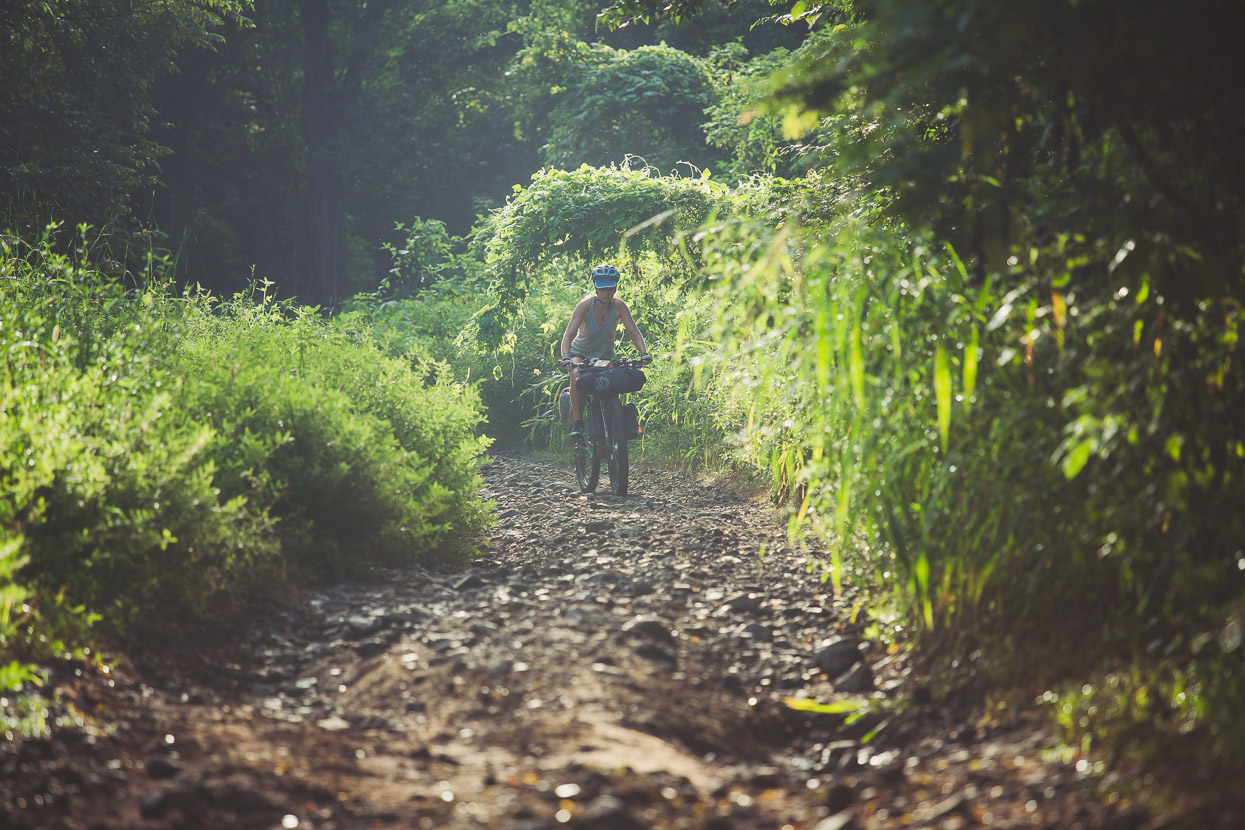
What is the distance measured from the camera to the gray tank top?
8336 mm

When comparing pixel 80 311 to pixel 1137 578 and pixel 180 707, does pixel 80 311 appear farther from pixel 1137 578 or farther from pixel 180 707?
pixel 1137 578

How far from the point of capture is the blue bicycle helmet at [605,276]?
316 inches

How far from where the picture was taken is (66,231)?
11.9 metres

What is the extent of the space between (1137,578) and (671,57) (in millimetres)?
18865

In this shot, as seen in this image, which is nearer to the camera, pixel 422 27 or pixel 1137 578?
pixel 1137 578

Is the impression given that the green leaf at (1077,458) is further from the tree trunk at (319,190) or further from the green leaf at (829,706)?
the tree trunk at (319,190)

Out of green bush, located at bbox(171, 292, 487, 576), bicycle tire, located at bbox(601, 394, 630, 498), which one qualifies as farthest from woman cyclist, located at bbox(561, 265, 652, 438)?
green bush, located at bbox(171, 292, 487, 576)

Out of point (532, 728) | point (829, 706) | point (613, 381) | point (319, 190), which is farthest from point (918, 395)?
point (319, 190)

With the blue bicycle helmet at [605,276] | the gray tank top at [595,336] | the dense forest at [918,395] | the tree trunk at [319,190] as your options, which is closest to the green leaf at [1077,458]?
the dense forest at [918,395]

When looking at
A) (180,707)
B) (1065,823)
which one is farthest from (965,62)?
(180,707)

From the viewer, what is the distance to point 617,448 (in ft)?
26.0

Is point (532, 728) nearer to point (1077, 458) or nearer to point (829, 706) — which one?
point (829, 706)

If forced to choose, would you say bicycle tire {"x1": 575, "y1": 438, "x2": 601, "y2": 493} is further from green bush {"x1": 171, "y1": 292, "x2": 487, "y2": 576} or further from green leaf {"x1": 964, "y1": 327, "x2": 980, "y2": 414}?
green leaf {"x1": 964, "y1": 327, "x2": 980, "y2": 414}

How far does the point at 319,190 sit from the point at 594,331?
1560 cm
